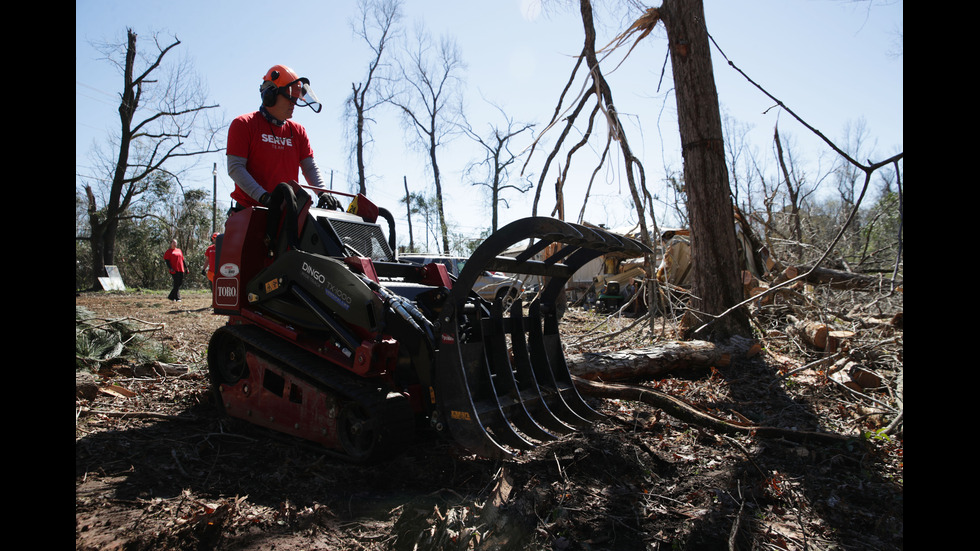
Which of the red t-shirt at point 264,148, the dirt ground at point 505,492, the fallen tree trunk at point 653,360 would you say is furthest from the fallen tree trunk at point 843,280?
the red t-shirt at point 264,148

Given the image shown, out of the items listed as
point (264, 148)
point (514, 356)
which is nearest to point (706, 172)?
point (514, 356)

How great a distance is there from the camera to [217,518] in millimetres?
2588

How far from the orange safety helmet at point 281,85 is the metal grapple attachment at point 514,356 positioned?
2331 mm

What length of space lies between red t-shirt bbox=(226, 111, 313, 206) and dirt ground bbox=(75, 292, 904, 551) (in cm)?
195

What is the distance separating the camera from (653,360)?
527 centimetres

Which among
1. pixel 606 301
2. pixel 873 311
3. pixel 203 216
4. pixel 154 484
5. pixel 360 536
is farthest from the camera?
pixel 203 216

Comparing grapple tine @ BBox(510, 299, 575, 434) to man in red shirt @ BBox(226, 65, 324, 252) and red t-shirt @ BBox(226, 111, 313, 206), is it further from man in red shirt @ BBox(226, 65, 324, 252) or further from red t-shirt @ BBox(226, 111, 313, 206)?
red t-shirt @ BBox(226, 111, 313, 206)

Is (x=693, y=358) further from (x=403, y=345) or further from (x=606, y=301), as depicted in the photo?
(x=606, y=301)

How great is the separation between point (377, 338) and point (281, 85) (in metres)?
2.40

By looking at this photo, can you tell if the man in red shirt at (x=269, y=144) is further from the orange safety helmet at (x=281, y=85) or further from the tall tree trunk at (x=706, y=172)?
the tall tree trunk at (x=706, y=172)

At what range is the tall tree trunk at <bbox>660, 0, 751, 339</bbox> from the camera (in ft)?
20.6

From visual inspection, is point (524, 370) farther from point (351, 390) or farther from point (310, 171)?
point (310, 171)
